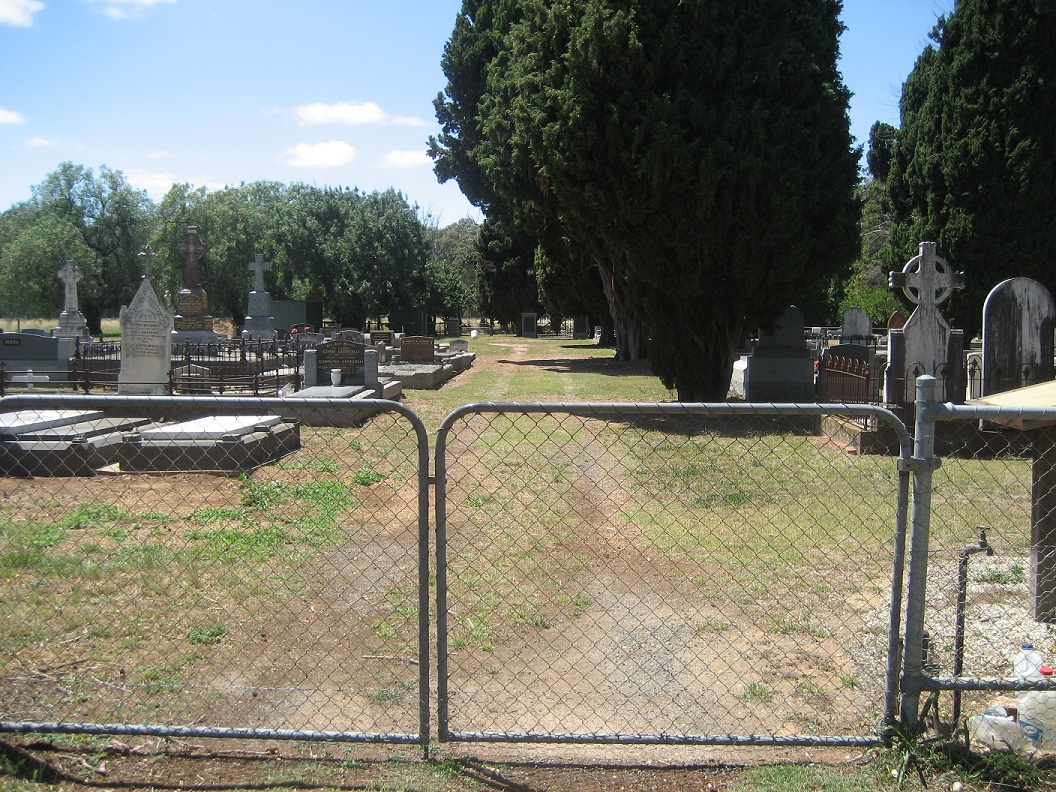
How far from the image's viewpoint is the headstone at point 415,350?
26422 millimetres

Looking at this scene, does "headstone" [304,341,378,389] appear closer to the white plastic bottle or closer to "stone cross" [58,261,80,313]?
the white plastic bottle

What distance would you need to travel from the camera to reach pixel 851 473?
406 inches

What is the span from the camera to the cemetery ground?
3441mm

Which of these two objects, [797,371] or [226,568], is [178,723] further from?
[797,371]

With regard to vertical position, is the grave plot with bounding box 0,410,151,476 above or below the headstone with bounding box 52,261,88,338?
below

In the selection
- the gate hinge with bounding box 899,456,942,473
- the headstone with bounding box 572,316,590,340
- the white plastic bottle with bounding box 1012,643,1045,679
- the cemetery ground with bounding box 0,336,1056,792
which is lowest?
the cemetery ground with bounding box 0,336,1056,792

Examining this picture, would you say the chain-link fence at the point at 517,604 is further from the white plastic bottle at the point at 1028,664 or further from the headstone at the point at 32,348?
the headstone at the point at 32,348

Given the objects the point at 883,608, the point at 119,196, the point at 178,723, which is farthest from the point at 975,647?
the point at 119,196

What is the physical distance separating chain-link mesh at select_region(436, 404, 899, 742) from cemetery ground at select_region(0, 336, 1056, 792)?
0.35 feet

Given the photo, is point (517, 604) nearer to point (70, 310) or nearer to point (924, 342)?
point (924, 342)

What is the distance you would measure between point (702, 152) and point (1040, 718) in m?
12.2

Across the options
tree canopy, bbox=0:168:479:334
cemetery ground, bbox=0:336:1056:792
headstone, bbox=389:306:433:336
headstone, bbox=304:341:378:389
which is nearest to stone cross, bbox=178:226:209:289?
tree canopy, bbox=0:168:479:334

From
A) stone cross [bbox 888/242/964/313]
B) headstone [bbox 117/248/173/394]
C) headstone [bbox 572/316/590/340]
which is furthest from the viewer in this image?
headstone [bbox 572/316/590/340]

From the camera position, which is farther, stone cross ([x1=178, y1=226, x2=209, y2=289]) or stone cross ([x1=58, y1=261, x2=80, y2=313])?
stone cross ([x1=58, y1=261, x2=80, y2=313])
